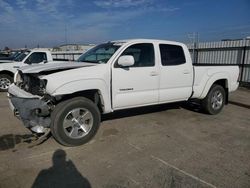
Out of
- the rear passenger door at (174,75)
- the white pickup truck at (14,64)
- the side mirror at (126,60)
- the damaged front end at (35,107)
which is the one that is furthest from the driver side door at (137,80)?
the white pickup truck at (14,64)

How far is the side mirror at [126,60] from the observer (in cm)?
425

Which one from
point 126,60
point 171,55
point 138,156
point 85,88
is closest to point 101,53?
point 126,60

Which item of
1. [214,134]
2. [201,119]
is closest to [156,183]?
[214,134]

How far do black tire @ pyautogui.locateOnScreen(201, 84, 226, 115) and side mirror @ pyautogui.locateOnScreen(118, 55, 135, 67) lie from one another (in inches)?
113

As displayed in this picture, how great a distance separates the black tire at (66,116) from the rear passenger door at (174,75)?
5.65 feet

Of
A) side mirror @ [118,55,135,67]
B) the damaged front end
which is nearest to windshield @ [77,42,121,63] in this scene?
side mirror @ [118,55,135,67]

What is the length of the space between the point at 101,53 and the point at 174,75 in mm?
1751

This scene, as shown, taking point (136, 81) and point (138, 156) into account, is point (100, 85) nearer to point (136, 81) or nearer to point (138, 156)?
point (136, 81)

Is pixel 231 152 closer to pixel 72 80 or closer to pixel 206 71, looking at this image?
pixel 206 71

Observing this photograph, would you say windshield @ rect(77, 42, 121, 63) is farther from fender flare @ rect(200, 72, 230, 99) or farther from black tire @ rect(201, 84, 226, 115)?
black tire @ rect(201, 84, 226, 115)

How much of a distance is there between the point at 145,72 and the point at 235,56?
859 centimetres

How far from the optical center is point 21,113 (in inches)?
155

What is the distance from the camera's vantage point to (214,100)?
631cm

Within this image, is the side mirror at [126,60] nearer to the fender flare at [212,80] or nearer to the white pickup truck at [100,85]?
the white pickup truck at [100,85]
